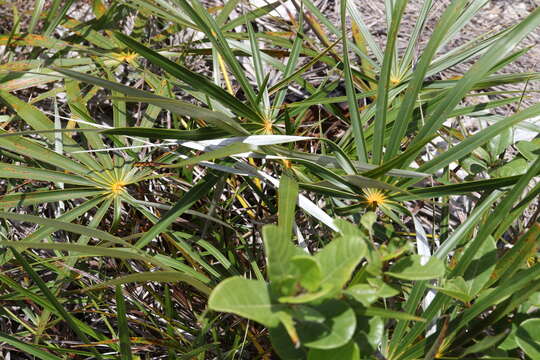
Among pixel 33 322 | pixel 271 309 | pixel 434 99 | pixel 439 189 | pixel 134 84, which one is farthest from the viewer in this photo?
pixel 134 84

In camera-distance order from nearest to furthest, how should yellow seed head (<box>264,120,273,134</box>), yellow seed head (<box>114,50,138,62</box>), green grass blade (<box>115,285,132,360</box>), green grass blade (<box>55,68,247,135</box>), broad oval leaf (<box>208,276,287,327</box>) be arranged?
broad oval leaf (<box>208,276,287,327</box>) < green grass blade (<box>55,68,247,135</box>) < green grass blade (<box>115,285,132,360</box>) < yellow seed head (<box>264,120,273,134</box>) < yellow seed head (<box>114,50,138,62</box>)

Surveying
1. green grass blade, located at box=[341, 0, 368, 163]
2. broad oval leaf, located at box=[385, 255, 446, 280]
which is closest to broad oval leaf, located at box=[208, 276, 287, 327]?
broad oval leaf, located at box=[385, 255, 446, 280]

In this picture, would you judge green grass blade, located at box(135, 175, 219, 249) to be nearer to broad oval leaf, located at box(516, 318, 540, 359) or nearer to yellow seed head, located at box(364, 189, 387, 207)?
yellow seed head, located at box(364, 189, 387, 207)

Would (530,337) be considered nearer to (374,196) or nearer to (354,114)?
(374,196)

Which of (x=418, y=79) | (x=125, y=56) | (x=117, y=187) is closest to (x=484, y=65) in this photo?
(x=418, y=79)

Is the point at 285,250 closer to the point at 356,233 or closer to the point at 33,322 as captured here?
the point at 356,233

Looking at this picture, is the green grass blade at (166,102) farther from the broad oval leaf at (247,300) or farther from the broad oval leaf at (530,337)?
the broad oval leaf at (530,337)

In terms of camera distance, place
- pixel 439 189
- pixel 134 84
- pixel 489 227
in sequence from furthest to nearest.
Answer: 1. pixel 134 84
2. pixel 439 189
3. pixel 489 227

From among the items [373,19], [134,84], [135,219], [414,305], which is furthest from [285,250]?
[373,19]

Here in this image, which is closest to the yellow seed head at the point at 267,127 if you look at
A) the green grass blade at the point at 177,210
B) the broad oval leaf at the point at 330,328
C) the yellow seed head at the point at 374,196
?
the green grass blade at the point at 177,210
